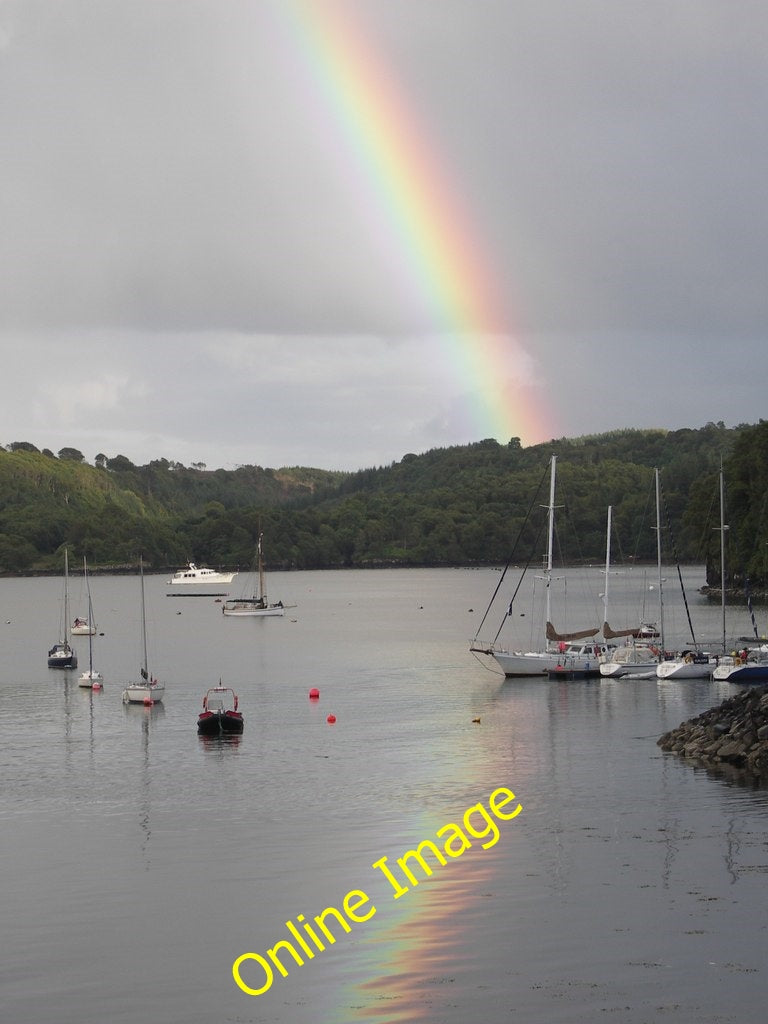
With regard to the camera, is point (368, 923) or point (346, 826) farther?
point (346, 826)

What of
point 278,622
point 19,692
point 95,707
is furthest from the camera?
point 278,622

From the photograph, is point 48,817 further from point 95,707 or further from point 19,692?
point 19,692

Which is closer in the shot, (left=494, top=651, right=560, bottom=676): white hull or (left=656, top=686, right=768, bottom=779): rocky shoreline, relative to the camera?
(left=656, top=686, right=768, bottom=779): rocky shoreline

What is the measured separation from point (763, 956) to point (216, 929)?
11679mm

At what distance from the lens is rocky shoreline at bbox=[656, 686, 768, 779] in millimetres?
45978

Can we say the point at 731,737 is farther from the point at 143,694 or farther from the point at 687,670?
the point at 143,694

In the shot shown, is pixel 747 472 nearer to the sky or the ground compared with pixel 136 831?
nearer to the sky

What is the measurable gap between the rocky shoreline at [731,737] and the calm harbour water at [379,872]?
130 centimetres

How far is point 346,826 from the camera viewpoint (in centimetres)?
3931

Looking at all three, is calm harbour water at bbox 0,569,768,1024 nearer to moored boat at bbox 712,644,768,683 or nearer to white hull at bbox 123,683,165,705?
white hull at bbox 123,683,165,705

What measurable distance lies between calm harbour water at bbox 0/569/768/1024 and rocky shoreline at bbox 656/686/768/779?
1295mm

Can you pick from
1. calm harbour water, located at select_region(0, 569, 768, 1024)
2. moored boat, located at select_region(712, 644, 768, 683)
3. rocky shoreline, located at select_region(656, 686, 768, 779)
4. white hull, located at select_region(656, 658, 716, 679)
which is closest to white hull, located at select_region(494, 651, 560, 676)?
white hull, located at select_region(656, 658, 716, 679)

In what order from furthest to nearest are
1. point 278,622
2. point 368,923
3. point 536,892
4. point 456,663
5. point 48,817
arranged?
point 278,622
point 456,663
point 48,817
point 536,892
point 368,923

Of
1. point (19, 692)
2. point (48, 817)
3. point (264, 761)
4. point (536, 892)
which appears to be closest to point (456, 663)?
point (19, 692)
